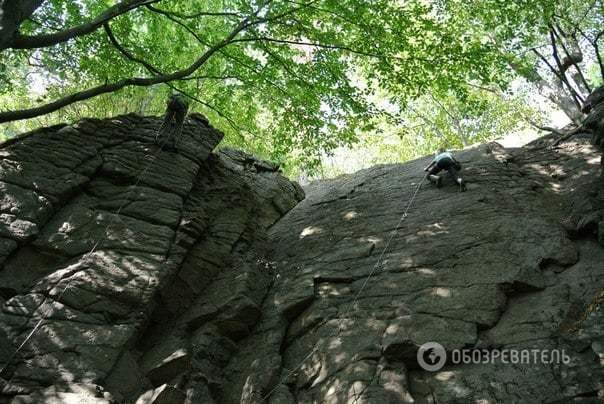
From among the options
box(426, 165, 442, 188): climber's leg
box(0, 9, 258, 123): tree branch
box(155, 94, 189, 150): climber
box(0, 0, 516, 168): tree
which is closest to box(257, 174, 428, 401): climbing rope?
box(426, 165, 442, 188): climber's leg

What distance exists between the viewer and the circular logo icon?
5.77 metres

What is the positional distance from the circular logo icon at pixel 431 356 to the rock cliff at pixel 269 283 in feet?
0.31

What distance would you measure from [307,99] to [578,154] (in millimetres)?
7761

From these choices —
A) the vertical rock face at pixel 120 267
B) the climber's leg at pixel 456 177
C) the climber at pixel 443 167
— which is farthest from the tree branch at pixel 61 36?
the climber's leg at pixel 456 177

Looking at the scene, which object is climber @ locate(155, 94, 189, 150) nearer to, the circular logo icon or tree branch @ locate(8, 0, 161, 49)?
tree branch @ locate(8, 0, 161, 49)

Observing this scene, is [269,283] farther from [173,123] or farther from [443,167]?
[443,167]

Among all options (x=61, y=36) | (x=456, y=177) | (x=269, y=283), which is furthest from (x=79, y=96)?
(x=456, y=177)

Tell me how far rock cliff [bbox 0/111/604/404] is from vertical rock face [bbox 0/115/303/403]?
0.03 metres

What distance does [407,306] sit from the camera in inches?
271

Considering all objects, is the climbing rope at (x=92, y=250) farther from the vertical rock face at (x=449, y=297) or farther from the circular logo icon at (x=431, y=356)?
the circular logo icon at (x=431, y=356)

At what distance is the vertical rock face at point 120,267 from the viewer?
244 inches

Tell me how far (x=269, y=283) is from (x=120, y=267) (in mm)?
3182

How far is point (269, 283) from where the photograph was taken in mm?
9094

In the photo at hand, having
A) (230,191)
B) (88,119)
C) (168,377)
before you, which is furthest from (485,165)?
(88,119)
